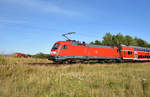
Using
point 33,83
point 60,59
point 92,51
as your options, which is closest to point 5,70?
point 33,83

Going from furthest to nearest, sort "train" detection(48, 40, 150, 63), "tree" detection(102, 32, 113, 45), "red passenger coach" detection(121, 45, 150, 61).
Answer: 1. "tree" detection(102, 32, 113, 45)
2. "red passenger coach" detection(121, 45, 150, 61)
3. "train" detection(48, 40, 150, 63)

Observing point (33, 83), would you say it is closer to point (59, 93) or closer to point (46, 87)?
point (46, 87)

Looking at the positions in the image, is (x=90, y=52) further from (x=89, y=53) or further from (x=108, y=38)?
(x=108, y=38)

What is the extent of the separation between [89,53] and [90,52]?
282 millimetres

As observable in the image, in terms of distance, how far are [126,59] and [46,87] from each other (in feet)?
74.3

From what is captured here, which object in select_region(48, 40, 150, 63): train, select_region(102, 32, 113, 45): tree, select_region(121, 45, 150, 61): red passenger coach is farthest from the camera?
select_region(102, 32, 113, 45): tree

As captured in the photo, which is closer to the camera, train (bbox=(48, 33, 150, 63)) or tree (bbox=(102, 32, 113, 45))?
train (bbox=(48, 33, 150, 63))

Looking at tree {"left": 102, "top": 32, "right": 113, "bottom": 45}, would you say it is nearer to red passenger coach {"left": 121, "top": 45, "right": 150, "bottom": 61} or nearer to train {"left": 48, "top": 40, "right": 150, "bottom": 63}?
red passenger coach {"left": 121, "top": 45, "right": 150, "bottom": 61}

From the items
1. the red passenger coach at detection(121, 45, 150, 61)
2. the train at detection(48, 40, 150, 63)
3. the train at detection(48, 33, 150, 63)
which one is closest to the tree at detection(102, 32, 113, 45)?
the red passenger coach at detection(121, 45, 150, 61)

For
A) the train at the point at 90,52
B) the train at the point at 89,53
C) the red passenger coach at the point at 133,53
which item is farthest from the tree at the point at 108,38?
the train at the point at 89,53

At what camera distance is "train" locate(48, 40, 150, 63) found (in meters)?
16.1

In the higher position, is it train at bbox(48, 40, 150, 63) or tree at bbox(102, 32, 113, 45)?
tree at bbox(102, 32, 113, 45)

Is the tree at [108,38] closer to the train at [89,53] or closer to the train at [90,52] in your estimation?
the train at [90,52]

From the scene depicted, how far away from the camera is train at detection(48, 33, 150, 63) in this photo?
52.8ft
